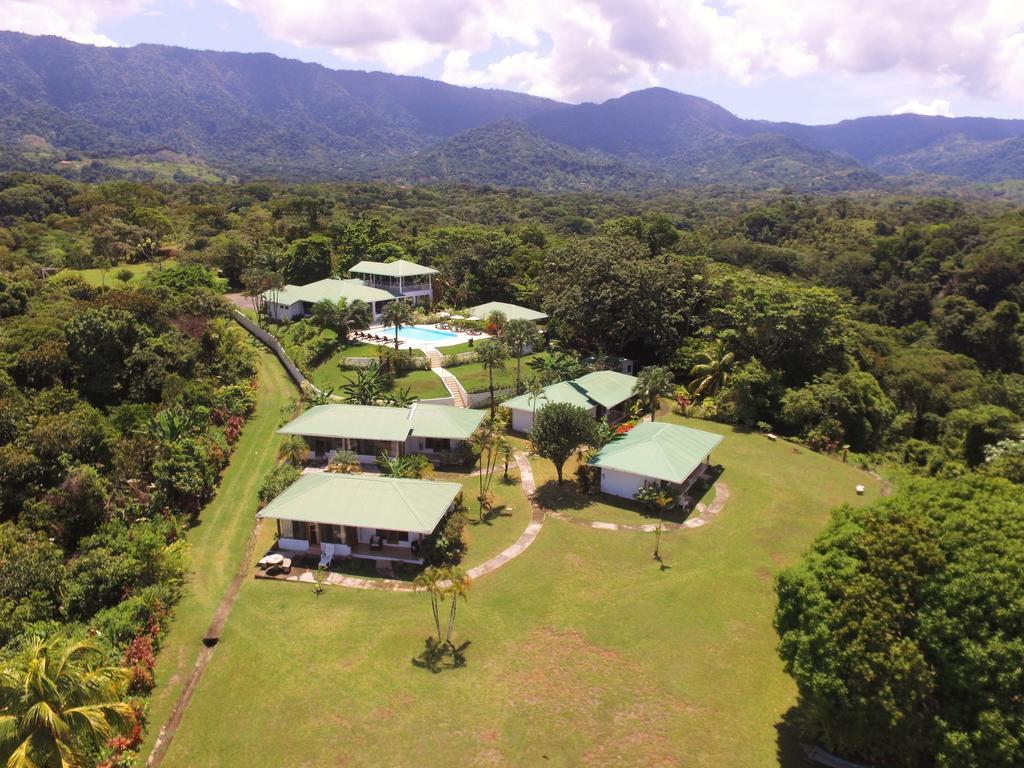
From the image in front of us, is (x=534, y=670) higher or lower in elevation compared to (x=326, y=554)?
higher

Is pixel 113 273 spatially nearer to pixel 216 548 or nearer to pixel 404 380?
pixel 404 380

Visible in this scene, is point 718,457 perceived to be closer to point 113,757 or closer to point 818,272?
point 113,757

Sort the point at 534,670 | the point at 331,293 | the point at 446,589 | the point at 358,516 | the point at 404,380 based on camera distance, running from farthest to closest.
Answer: the point at 331,293 → the point at 404,380 → the point at 358,516 → the point at 446,589 → the point at 534,670

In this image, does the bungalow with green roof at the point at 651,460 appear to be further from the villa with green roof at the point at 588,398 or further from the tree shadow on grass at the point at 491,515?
the villa with green roof at the point at 588,398

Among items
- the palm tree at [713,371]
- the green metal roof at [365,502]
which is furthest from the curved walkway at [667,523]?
the palm tree at [713,371]

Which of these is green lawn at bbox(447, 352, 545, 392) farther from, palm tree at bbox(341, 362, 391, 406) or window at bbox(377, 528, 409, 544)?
window at bbox(377, 528, 409, 544)

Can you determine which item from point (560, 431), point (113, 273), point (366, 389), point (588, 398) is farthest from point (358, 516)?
point (113, 273)
